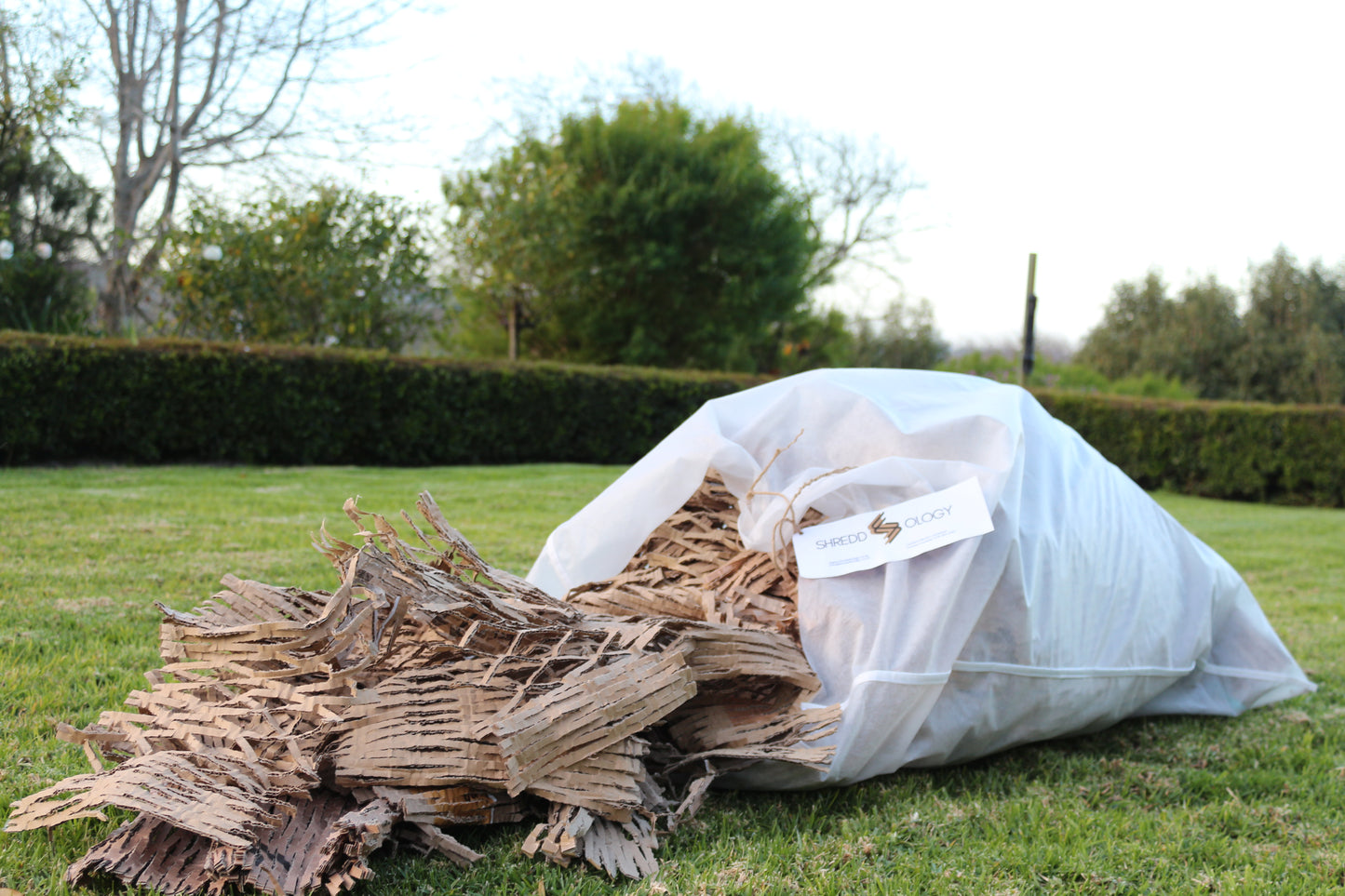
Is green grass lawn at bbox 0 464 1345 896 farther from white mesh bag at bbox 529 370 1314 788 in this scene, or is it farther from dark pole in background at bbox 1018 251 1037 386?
dark pole in background at bbox 1018 251 1037 386

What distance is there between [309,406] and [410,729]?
722cm

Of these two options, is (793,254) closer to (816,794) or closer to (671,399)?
(671,399)

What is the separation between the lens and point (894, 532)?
2.04 metres

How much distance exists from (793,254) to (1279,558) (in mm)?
13387

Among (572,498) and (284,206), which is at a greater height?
(284,206)

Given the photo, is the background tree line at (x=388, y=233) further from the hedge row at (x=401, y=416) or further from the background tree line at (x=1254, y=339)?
the background tree line at (x=1254, y=339)

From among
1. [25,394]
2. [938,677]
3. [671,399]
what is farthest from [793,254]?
[938,677]

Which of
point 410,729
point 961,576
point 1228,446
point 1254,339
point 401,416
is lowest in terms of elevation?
point 410,729

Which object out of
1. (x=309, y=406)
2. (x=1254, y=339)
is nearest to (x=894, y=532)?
(x=309, y=406)

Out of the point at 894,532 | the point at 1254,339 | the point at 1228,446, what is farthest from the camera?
the point at 1254,339

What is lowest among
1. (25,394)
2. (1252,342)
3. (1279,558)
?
(1279,558)

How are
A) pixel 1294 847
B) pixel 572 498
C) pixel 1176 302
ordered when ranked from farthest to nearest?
1. pixel 1176 302
2. pixel 572 498
3. pixel 1294 847

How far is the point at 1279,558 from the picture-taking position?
6.37 m

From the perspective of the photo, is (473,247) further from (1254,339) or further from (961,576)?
(1254,339)
